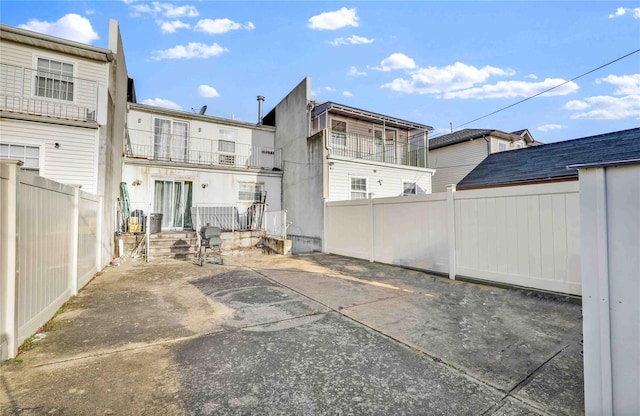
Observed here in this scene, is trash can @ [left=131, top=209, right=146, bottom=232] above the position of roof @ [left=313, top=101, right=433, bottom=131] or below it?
below

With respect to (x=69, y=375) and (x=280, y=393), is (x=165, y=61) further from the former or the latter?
(x=280, y=393)

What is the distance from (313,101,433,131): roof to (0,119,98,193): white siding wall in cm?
774

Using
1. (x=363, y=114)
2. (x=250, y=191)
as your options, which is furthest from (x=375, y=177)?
(x=250, y=191)

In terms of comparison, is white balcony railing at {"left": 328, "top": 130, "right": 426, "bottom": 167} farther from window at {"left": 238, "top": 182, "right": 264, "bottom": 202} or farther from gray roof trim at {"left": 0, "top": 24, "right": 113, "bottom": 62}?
gray roof trim at {"left": 0, "top": 24, "right": 113, "bottom": 62}

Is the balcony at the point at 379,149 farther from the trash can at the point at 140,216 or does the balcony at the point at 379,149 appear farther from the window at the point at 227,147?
the trash can at the point at 140,216

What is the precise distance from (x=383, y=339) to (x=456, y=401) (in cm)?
111

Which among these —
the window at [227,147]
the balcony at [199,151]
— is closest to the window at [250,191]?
the balcony at [199,151]

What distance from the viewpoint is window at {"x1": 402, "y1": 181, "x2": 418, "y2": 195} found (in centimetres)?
1323

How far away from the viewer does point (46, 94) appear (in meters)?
8.24

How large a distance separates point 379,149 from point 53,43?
12267 millimetres

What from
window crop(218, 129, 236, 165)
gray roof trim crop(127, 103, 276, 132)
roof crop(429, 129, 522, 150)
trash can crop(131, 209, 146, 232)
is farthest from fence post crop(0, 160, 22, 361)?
roof crop(429, 129, 522, 150)

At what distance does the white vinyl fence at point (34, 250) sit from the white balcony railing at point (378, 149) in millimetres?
9359

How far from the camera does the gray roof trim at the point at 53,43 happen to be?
7648 mm

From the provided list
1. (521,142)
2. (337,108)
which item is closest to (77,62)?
(337,108)
